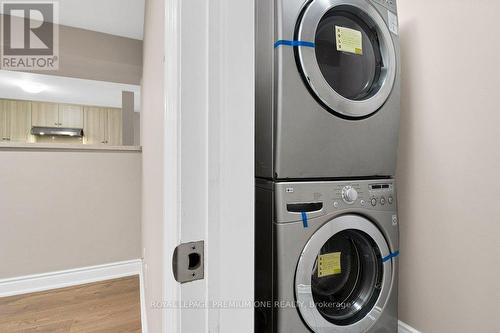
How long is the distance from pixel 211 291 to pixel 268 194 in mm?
583

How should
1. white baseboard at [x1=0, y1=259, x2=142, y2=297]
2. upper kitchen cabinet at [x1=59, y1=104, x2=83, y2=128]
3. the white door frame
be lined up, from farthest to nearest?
upper kitchen cabinet at [x1=59, y1=104, x2=83, y2=128] < white baseboard at [x1=0, y1=259, x2=142, y2=297] < the white door frame

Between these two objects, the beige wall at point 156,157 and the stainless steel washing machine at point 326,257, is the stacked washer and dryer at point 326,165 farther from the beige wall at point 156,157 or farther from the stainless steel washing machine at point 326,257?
the beige wall at point 156,157

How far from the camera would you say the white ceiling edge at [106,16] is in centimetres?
207

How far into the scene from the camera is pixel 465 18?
1128 millimetres

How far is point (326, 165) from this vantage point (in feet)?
3.52

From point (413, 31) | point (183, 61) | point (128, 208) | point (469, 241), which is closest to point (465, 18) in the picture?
point (413, 31)

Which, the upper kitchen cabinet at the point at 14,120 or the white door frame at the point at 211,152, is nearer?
the white door frame at the point at 211,152

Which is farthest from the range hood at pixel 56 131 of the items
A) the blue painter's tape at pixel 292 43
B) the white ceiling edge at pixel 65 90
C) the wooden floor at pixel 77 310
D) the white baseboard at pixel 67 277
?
the blue painter's tape at pixel 292 43

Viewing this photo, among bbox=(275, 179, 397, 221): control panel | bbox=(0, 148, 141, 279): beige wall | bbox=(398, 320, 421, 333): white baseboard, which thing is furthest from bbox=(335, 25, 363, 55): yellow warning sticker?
bbox=(0, 148, 141, 279): beige wall

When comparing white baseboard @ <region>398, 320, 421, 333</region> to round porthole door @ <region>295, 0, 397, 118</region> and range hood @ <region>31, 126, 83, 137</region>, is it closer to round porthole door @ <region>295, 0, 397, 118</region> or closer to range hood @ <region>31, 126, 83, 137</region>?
round porthole door @ <region>295, 0, 397, 118</region>

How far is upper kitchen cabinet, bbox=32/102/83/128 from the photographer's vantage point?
534cm

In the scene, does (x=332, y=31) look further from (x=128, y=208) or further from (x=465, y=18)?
(x=128, y=208)

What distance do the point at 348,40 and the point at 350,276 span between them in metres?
1.03

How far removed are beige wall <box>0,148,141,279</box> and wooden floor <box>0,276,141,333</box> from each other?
0.79ft
